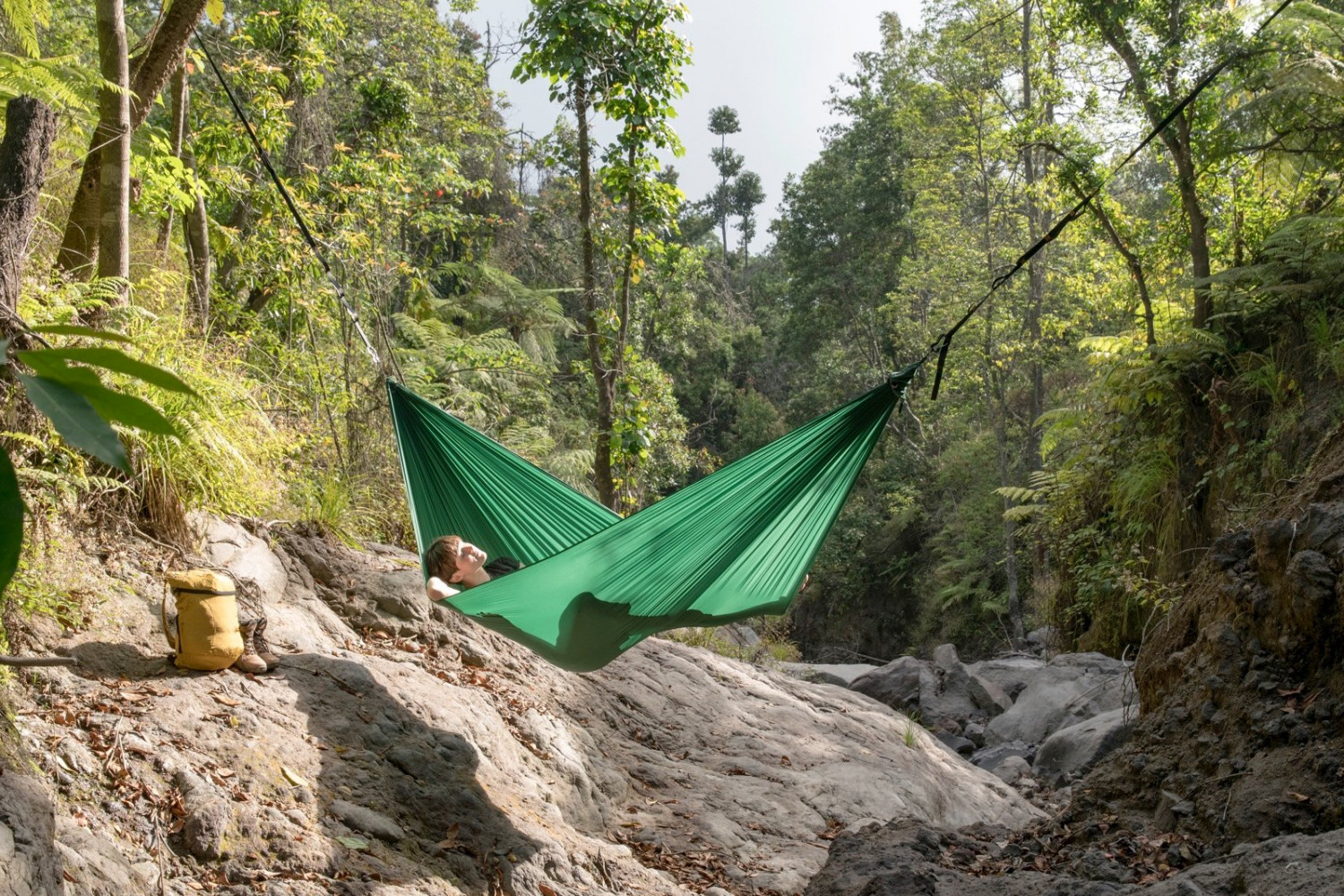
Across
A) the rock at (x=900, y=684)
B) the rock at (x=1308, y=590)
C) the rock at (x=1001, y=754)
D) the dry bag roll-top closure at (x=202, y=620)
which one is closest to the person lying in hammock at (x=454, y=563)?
the dry bag roll-top closure at (x=202, y=620)

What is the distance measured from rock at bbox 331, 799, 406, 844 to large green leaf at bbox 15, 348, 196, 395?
203cm

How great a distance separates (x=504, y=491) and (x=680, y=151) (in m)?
2.30

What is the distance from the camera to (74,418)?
32 centimetres

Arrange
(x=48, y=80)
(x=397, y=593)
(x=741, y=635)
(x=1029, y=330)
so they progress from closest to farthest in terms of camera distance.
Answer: (x=48, y=80) → (x=397, y=593) → (x=741, y=635) → (x=1029, y=330)

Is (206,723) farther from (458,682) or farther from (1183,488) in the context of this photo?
(1183,488)

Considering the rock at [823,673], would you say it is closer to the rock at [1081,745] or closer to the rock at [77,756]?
the rock at [1081,745]

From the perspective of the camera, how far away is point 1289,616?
2164 mm

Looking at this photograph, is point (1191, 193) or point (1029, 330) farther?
point (1029, 330)

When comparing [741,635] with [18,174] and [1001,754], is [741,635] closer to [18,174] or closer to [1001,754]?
[1001,754]

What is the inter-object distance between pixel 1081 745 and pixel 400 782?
321 centimetres

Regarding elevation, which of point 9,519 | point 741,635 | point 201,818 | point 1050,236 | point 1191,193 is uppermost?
point 1191,193

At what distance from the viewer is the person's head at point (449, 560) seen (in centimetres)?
298

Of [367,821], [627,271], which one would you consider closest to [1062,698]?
[627,271]

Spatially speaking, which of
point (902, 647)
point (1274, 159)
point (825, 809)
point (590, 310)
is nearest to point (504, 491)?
point (825, 809)
